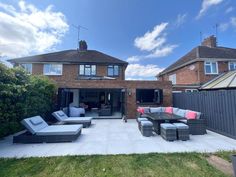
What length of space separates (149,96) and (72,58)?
1152cm

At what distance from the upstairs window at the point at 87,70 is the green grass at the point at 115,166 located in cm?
1504

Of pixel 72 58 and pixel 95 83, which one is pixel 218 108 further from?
pixel 72 58

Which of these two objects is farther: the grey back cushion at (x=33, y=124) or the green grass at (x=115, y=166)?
the grey back cushion at (x=33, y=124)

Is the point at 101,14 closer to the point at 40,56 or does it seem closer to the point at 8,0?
the point at 8,0

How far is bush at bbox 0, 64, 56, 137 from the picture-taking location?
6.58 metres

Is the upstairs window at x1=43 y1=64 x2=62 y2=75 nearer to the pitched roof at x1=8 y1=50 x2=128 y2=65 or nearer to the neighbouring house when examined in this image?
the neighbouring house

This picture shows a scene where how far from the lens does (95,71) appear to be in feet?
63.3

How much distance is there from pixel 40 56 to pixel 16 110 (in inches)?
588

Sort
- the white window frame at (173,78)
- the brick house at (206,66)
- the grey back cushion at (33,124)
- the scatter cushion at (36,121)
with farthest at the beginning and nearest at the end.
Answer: the white window frame at (173,78), the brick house at (206,66), the scatter cushion at (36,121), the grey back cushion at (33,124)

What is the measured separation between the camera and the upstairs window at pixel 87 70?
19.3 m

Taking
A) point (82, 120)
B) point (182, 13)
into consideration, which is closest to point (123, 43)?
point (182, 13)

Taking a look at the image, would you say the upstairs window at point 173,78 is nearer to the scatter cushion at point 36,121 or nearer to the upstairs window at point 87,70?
the upstairs window at point 87,70

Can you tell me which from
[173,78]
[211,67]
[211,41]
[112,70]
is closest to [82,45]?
[112,70]

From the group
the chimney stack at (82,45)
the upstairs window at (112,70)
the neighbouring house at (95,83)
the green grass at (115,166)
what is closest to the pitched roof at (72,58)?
the neighbouring house at (95,83)
